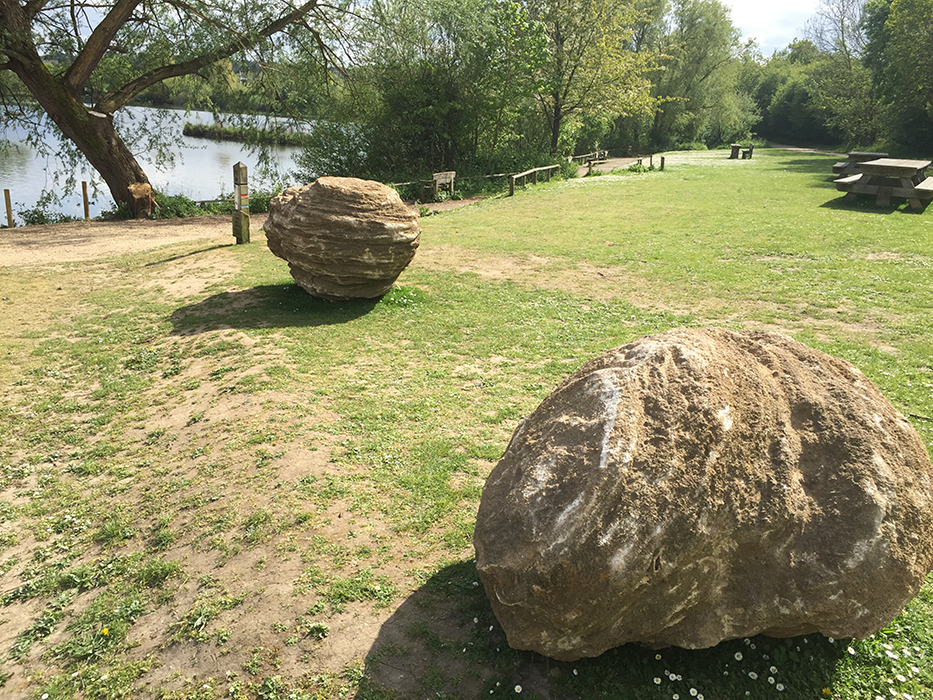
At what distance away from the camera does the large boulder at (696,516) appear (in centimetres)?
291

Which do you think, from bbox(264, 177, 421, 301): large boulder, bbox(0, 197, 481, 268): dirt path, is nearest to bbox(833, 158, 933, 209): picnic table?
bbox(264, 177, 421, 301): large boulder

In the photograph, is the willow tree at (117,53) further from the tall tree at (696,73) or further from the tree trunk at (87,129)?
the tall tree at (696,73)

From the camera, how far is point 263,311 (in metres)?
9.50

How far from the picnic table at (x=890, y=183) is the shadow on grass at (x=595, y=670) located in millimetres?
18181

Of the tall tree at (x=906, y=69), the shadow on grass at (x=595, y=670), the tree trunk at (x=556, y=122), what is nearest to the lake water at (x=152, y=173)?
the tree trunk at (x=556, y=122)

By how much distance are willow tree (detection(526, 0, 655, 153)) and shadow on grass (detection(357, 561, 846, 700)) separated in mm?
30321

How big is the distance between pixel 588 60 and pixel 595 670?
3285cm

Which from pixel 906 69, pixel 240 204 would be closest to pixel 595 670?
pixel 240 204

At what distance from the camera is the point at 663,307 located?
980cm

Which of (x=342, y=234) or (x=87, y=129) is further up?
(x=87, y=129)

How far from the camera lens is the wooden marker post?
12.9 m

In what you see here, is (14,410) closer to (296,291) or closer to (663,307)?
(296,291)

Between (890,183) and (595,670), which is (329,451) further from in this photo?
(890,183)

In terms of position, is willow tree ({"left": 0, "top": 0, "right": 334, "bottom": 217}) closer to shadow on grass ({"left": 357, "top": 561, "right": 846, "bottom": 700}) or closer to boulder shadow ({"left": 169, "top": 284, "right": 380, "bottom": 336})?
boulder shadow ({"left": 169, "top": 284, "right": 380, "bottom": 336})
